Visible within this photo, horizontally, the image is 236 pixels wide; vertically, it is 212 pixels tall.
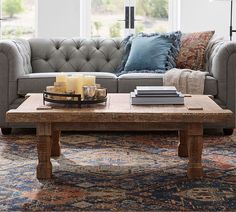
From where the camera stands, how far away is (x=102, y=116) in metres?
3.02

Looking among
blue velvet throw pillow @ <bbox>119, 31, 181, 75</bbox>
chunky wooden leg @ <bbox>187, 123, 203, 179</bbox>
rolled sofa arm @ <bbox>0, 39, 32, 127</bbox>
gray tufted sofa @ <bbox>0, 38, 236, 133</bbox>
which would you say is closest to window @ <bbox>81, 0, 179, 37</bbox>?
blue velvet throw pillow @ <bbox>119, 31, 181, 75</bbox>

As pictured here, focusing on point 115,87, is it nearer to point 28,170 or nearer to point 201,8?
point 28,170

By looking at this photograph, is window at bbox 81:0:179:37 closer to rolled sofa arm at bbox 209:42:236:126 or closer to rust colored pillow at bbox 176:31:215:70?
rust colored pillow at bbox 176:31:215:70

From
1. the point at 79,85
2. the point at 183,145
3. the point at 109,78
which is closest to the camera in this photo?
the point at 79,85

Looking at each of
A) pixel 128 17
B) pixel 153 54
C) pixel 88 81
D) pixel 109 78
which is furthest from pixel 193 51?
pixel 88 81

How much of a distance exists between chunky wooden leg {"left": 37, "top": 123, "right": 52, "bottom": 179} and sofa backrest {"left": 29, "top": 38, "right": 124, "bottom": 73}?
7.22ft

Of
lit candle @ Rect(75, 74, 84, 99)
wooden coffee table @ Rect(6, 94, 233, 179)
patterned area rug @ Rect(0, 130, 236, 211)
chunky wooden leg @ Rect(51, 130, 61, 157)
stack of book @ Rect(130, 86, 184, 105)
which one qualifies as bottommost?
patterned area rug @ Rect(0, 130, 236, 211)

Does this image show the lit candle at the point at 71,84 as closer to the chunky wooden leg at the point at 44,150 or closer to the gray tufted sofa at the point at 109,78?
the chunky wooden leg at the point at 44,150

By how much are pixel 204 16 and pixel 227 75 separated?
2.27 meters

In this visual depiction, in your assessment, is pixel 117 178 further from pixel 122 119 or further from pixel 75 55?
pixel 75 55

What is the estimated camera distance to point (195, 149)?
311cm

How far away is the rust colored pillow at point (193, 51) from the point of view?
507 centimetres

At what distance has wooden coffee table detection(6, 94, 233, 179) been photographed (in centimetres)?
302

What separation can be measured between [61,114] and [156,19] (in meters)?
4.07
